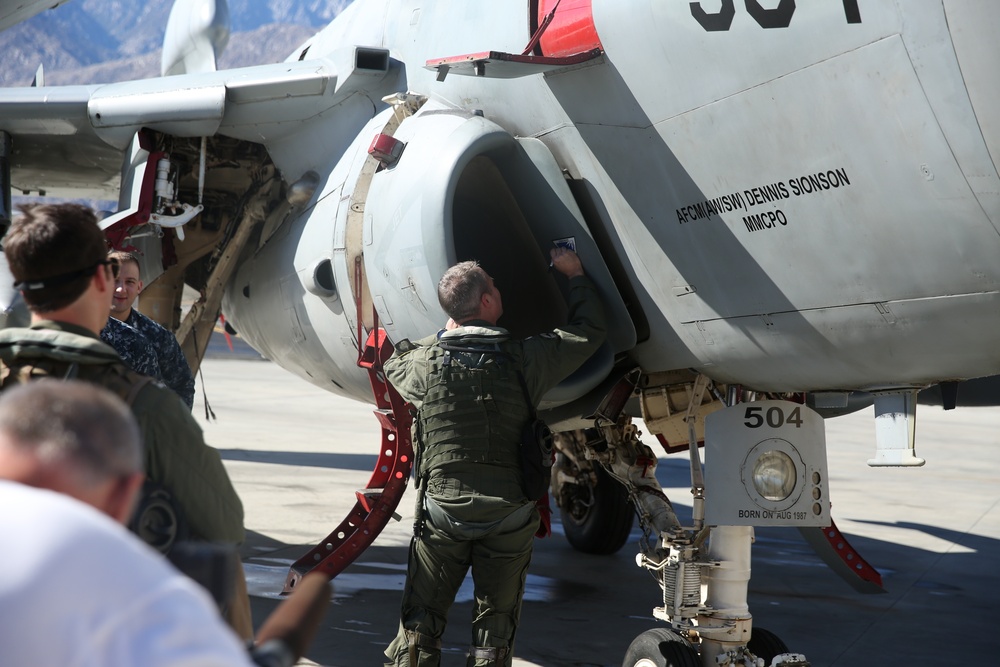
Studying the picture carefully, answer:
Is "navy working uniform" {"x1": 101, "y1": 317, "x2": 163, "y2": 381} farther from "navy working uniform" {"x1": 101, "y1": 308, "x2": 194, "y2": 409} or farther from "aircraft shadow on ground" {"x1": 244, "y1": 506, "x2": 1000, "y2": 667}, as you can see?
"aircraft shadow on ground" {"x1": 244, "y1": 506, "x2": 1000, "y2": 667}

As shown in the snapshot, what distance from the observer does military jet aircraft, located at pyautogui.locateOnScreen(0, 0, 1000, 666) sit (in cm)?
295

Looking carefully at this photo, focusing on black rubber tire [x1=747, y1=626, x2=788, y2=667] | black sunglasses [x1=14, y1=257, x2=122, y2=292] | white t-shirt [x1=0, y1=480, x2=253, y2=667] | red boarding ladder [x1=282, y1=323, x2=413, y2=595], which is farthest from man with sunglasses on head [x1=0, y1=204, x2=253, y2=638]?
black rubber tire [x1=747, y1=626, x2=788, y2=667]

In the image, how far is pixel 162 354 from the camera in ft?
12.6

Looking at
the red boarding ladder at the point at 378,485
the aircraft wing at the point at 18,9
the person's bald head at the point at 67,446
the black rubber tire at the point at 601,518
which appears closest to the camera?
the person's bald head at the point at 67,446

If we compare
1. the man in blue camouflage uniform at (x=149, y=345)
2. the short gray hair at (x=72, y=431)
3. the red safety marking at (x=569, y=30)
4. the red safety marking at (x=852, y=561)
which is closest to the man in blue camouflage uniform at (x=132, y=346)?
the man in blue camouflage uniform at (x=149, y=345)

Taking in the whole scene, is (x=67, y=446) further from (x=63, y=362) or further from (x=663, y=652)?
(x=663, y=652)

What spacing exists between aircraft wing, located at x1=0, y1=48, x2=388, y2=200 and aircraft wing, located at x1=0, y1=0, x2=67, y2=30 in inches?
21.5

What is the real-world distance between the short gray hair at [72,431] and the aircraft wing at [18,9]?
5.97m

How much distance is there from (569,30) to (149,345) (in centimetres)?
197

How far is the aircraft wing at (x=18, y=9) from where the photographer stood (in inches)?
249

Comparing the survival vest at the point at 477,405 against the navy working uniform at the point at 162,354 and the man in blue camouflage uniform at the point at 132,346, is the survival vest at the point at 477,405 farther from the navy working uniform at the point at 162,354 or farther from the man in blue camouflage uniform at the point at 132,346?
the man in blue camouflage uniform at the point at 132,346

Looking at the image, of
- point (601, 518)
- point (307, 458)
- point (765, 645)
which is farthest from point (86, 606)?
point (307, 458)

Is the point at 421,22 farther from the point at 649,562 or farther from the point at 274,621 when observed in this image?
the point at 274,621

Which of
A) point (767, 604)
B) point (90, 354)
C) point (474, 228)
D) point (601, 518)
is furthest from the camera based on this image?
point (601, 518)
